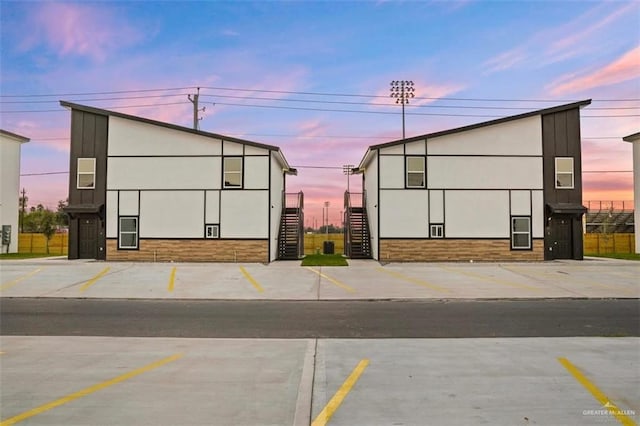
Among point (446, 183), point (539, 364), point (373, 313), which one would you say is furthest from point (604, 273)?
point (539, 364)

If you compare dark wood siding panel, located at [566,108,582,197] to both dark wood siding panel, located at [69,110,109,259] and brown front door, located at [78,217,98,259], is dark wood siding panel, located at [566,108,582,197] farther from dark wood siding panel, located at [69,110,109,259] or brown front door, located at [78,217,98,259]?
brown front door, located at [78,217,98,259]

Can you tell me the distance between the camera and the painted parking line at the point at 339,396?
4.31 m

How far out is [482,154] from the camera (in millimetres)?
22281

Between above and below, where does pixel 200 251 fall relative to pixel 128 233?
below

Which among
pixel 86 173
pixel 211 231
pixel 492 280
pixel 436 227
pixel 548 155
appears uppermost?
pixel 548 155

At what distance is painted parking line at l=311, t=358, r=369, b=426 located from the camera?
4.31 meters

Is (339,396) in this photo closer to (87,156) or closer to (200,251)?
(200,251)

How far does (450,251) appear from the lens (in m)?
21.8

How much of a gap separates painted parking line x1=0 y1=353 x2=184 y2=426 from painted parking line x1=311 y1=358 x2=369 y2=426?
253 cm

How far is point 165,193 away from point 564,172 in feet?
64.5

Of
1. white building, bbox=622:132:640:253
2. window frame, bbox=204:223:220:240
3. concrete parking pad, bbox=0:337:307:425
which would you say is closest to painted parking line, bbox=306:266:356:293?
window frame, bbox=204:223:220:240

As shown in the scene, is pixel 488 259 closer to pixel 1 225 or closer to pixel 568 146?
pixel 568 146

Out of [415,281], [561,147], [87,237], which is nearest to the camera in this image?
[415,281]

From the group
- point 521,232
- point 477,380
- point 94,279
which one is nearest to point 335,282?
point 94,279
